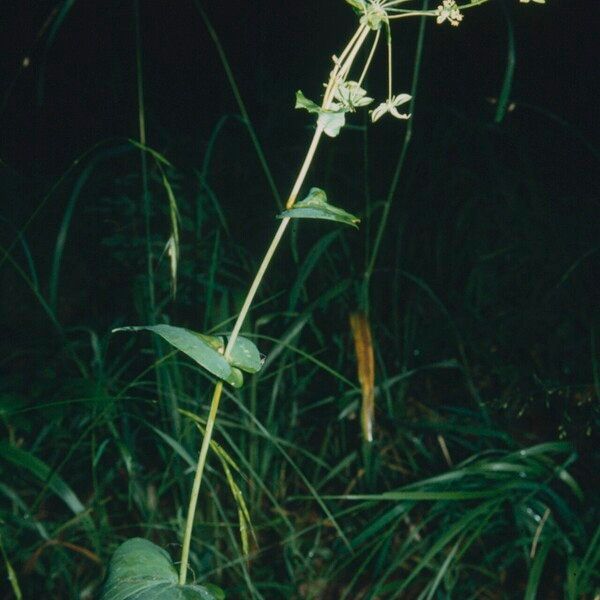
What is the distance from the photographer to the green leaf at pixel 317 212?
53cm

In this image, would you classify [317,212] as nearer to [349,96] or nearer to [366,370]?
[349,96]

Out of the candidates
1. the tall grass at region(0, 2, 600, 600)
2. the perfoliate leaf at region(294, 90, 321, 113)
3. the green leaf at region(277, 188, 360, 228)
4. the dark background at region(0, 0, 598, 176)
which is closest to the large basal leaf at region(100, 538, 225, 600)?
the tall grass at region(0, 2, 600, 600)

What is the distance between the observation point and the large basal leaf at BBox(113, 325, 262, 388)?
1.71 feet

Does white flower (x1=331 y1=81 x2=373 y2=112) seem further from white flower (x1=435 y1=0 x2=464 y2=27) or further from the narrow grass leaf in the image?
the narrow grass leaf

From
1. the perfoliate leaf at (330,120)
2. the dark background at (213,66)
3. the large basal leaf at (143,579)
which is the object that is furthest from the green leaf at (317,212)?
the dark background at (213,66)

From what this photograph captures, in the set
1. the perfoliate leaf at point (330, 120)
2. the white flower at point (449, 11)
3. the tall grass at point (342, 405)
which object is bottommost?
the tall grass at point (342, 405)

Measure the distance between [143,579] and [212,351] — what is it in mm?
217

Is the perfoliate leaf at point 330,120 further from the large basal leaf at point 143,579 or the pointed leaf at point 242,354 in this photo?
the large basal leaf at point 143,579

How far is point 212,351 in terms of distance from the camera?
55 cm

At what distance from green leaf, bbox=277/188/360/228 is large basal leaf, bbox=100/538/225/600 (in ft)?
1.13

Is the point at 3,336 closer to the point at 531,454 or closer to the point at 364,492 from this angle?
the point at 364,492

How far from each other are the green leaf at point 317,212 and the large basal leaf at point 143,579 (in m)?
0.34

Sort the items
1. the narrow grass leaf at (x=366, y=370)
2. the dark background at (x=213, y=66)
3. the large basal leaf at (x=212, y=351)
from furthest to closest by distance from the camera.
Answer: the dark background at (x=213, y=66), the narrow grass leaf at (x=366, y=370), the large basal leaf at (x=212, y=351)

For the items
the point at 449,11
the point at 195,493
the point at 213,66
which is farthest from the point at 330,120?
the point at 213,66
